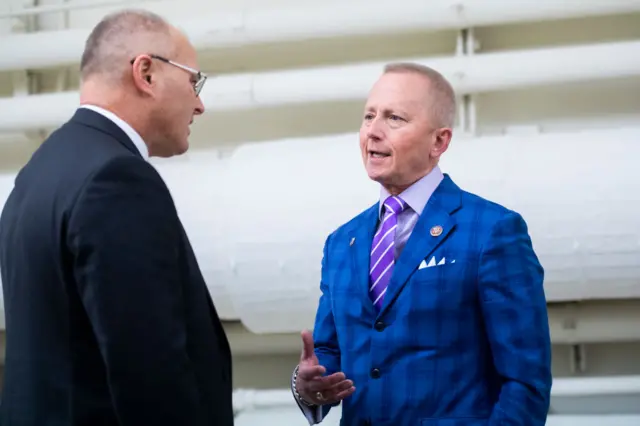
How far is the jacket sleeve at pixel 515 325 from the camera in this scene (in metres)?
1.22

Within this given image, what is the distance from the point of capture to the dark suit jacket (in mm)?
988

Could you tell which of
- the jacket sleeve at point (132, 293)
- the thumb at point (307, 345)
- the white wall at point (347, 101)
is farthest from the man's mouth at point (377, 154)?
the white wall at point (347, 101)

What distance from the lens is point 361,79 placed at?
2162 mm

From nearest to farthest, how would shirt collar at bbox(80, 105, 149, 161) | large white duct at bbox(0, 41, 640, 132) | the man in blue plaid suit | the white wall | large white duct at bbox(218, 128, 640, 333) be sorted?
shirt collar at bbox(80, 105, 149, 161) < the man in blue plaid suit < large white duct at bbox(218, 128, 640, 333) < large white duct at bbox(0, 41, 640, 132) < the white wall

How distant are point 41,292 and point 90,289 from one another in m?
0.11

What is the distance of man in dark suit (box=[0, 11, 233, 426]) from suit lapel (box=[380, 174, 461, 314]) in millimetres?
305

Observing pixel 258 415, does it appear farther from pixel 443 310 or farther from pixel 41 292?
pixel 41 292

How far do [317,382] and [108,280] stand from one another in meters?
0.43

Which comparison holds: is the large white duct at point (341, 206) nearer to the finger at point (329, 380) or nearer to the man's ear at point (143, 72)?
the finger at point (329, 380)

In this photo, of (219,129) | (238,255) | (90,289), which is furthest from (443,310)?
(219,129)

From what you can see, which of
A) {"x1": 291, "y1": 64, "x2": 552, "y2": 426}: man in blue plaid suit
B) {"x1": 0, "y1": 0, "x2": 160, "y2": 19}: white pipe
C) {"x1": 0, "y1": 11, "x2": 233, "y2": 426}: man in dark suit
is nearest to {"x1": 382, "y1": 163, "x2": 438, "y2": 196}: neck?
{"x1": 291, "y1": 64, "x2": 552, "y2": 426}: man in blue plaid suit

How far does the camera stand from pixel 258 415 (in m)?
2.07

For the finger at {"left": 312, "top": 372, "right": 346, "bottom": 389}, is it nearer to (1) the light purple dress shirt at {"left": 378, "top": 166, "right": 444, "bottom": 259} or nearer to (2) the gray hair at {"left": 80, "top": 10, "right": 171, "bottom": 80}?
(1) the light purple dress shirt at {"left": 378, "top": 166, "right": 444, "bottom": 259}

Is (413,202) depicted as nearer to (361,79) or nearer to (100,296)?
(100,296)
